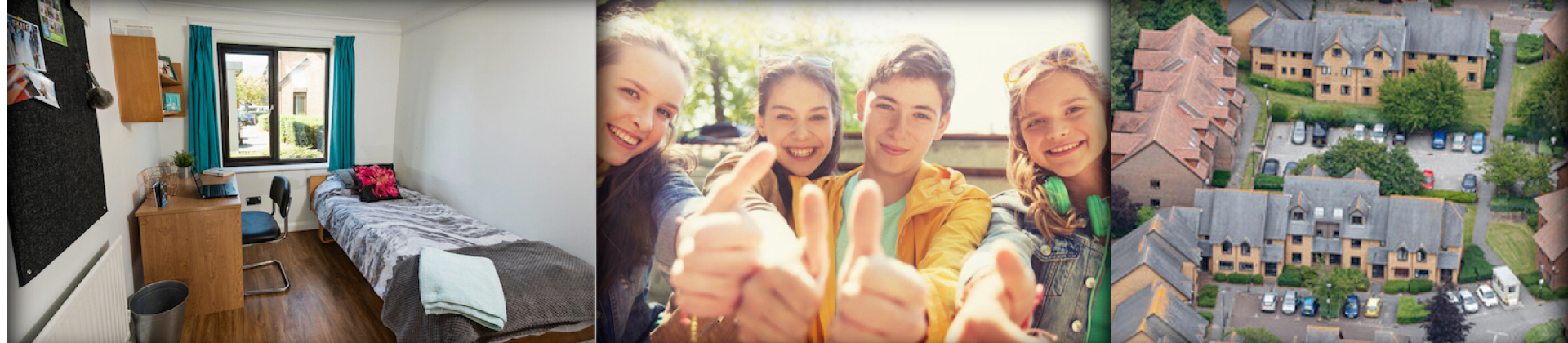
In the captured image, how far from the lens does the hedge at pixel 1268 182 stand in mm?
2439

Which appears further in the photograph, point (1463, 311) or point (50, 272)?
point (1463, 311)

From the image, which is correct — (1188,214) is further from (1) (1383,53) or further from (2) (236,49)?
(2) (236,49)

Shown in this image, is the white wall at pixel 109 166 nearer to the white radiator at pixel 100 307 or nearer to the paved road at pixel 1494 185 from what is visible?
the white radiator at pixel 100 307

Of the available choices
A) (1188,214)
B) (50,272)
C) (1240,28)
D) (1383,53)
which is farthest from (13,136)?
(1383,53)

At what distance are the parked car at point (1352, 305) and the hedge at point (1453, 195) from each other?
15.1 inches

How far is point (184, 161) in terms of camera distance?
218cm

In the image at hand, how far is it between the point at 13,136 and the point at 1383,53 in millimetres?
3825

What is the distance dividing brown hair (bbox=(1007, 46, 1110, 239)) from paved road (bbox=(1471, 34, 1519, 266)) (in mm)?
1172

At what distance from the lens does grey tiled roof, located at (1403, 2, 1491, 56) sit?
2.35m

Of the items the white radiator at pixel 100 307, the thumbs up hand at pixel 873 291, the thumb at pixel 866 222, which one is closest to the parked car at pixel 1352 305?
the thumbs up hand at pixel 873 291

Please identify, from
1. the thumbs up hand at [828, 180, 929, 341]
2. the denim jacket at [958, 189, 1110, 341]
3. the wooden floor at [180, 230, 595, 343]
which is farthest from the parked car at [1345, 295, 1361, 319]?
the wooden floor at [180, 230, 595, 343]

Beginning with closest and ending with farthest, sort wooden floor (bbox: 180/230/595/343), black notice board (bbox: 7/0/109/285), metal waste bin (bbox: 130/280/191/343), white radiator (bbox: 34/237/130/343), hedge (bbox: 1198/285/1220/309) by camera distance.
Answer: black notice board (bbox: 7/0/109/285) → white radiator (bbox: 34/237/130/343) → metal waste bin (bbox: 130/280/191/343) → wooden floor (bbox: 180/230/595/343) → hedge (bbox: 1198/285/1220/309)

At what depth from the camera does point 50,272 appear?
204 centimetres

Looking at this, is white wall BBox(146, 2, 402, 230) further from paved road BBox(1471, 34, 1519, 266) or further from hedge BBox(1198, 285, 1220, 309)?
paved road BBox(1471, 34, 1519, 266)
